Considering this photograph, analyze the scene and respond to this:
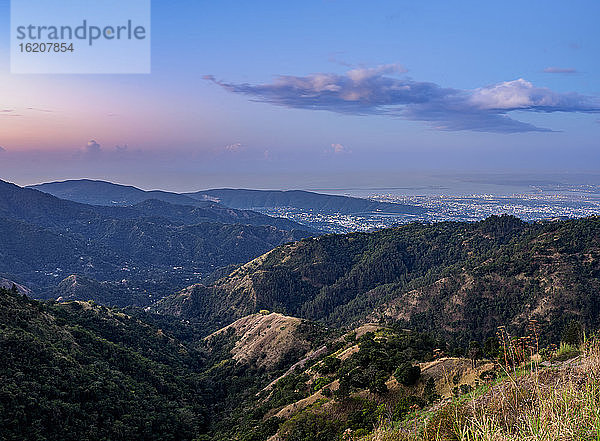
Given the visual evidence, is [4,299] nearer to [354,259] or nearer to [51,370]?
[51,370]

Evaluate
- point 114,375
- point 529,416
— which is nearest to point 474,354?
point 529,416

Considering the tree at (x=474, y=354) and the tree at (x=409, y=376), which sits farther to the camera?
the tree at (x=409, y=376)

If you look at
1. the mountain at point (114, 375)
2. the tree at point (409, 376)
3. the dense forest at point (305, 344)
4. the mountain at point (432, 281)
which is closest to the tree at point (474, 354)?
the dense forest at point (305, 344)

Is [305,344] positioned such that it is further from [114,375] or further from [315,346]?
[114,375]

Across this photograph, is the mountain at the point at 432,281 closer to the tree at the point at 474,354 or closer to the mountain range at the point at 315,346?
the mountain range at the point at 315,346

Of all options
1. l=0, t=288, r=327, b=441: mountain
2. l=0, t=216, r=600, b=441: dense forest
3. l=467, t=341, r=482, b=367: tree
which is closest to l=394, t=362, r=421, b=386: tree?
l=0, t=216, r=600, b=441: dense forest

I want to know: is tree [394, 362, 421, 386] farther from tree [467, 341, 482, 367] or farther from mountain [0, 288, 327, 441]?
mountain [0, 288, 327, 441]

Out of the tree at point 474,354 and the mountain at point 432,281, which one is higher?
the tree at point 474,354
